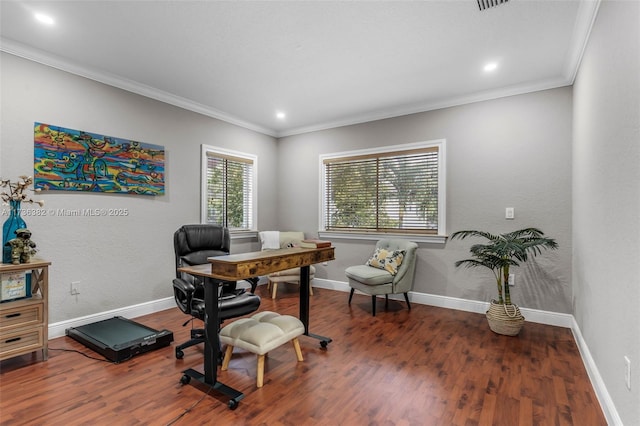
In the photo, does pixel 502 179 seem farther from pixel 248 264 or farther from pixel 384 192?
pixel 248 264

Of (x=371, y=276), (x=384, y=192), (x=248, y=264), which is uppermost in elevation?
(x=384, y=192)

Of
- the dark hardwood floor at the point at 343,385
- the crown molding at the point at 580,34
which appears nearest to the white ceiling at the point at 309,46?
the crown molding at the point at 580,34

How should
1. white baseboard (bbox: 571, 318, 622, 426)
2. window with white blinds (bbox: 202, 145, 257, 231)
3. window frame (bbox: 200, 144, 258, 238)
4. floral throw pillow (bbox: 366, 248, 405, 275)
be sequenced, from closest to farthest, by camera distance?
white baseboard (bbox: 571, 318, 622, 426) < floral throw pillow (bbox: 366, 248, 405, 275) < window frame (bbox: 200, 144, 258, 238) < window with white blinds (bbox: 202, 145, 257, 231)

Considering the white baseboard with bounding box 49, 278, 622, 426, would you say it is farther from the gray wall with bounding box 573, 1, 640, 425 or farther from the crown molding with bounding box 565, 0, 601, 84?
the crown molding with bounding box 565, 0, 601, 84

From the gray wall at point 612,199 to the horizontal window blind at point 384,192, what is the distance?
1747 millimetres

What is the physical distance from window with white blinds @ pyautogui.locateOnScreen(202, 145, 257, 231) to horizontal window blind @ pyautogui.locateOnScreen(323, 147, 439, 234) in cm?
129

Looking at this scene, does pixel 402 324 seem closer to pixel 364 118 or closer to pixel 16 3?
pixel 364 118

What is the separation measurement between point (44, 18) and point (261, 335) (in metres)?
2.97

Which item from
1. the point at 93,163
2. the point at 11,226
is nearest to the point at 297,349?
the point at 11,226

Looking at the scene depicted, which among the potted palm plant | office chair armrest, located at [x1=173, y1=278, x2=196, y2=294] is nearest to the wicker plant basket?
the potted palm plant

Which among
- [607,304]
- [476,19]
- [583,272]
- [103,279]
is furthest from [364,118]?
[103,279]

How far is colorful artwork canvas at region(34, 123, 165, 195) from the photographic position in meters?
3.03

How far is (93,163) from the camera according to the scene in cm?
336

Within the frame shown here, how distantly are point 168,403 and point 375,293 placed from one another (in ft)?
8.04
